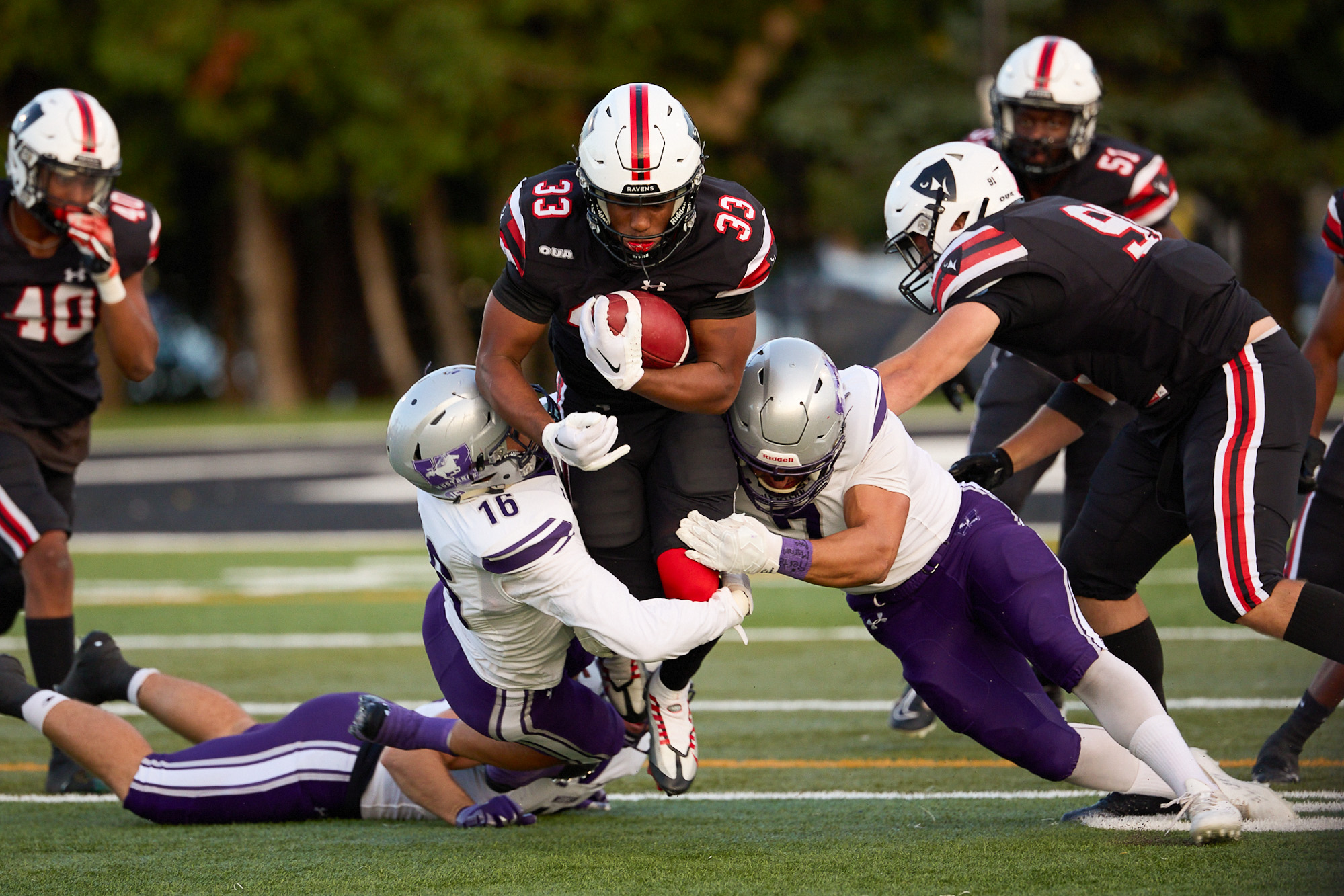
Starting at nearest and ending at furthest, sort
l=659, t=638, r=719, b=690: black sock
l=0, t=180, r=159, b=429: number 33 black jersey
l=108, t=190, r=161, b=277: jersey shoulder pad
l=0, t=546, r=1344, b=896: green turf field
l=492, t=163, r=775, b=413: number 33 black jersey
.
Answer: l=0, t=546, r=1344, b=896: green turf field < l=492, t=163, r=775, b=413: number 33 black jersey < l=659, t=638, r=719, b=690: black sock < l=0, t=180, r=159, b=429: number 33 black jersey < l=108, t=190, r=161, b=277: jersey shoulder pad

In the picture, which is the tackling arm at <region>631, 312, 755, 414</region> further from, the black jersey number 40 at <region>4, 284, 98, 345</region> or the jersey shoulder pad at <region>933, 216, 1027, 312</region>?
the black jersey number 40 at <region>4, 284, 98, 345</region>

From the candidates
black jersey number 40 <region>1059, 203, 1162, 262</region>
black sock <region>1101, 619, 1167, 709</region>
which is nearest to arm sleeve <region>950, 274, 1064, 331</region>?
black jersey number 40 <region>1059, 203, 1162, 262</region>

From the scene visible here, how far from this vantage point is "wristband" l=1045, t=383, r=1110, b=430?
4363mm

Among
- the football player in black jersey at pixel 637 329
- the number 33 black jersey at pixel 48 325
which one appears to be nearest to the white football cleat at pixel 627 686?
the football player in black jersey at pixel 637 329

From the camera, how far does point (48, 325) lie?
491 centimetres

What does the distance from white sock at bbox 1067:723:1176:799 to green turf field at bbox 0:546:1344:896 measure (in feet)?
0.39

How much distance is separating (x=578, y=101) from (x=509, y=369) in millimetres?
18252

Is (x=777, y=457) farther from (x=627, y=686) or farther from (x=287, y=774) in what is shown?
(x=287, y=774)

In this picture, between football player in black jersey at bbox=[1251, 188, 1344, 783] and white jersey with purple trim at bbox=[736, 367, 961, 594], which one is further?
football player in black jersey at bbox=[1251, 188, 1344, 783]

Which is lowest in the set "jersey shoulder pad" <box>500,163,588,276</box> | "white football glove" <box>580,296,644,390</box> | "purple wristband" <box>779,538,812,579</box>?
"purple wristband" <box>779,538,812,579</box>

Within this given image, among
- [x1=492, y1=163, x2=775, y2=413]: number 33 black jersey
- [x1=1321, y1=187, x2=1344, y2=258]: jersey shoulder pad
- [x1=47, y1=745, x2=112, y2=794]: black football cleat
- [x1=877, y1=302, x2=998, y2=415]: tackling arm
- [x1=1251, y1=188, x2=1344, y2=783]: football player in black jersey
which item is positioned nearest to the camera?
[x1=877, y1=302, x2=998, y2=415]: tackling arm

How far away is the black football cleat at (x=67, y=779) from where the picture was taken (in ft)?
14.7

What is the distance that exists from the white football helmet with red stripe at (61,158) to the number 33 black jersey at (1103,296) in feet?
8.82

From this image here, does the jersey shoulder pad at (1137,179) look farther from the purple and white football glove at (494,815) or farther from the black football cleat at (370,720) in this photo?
the black football cleat at (370,720)
